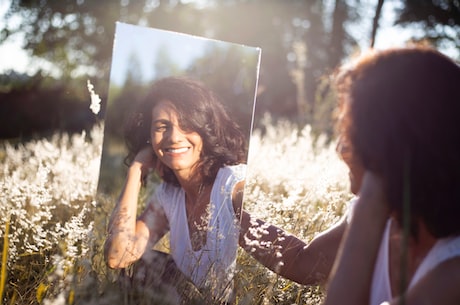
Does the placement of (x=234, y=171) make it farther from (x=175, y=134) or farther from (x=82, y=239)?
(x=82, y=239)

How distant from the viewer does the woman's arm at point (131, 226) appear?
218 cm

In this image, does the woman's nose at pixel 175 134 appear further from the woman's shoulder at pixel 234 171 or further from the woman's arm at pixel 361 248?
the woman's arm at pixel 361 248

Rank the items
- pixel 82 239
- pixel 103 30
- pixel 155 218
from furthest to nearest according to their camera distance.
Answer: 1. pixel 103 30
2. pixel 155 218
3. pixel 82 239

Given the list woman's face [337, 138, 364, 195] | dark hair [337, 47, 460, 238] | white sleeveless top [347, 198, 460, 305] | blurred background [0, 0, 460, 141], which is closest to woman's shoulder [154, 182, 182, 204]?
woman's face [337, 138, 364, 195]

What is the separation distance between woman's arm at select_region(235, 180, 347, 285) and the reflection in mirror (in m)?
0.12

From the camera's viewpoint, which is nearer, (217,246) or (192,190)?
(217,246)

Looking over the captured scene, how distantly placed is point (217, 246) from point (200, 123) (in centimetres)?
48

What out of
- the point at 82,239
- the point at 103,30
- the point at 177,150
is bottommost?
the point at 82,239

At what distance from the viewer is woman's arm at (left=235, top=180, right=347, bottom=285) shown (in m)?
2.13

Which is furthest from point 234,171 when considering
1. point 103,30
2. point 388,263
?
point 103,30

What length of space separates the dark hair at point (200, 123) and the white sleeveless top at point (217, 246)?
2.2 inches

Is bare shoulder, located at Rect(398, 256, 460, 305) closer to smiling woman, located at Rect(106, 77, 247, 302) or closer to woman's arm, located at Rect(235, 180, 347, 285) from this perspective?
woman's arm, located at Rect(235, 180, 347, 285)

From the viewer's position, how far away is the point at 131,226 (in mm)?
2289

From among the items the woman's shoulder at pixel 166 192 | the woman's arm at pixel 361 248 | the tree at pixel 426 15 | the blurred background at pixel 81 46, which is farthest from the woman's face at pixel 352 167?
the tree at pixel 426 15
